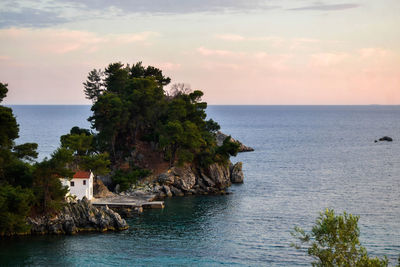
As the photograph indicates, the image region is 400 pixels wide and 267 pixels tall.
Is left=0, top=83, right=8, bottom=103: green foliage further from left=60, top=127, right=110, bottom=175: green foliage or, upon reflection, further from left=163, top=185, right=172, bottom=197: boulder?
left=163, top=185, right=172, bottom=197: boulder

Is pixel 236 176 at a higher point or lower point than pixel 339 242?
higher

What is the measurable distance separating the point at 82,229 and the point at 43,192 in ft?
23.4

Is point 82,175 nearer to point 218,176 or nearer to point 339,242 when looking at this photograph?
point 218,176

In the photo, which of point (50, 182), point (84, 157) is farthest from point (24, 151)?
point (84, 157)

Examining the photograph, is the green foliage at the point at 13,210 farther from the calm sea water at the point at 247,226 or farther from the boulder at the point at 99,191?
the boulder at the point at 99,191

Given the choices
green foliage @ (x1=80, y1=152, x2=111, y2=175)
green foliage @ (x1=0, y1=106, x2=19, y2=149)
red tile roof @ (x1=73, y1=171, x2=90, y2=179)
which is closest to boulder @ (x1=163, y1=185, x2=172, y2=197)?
green foliage @ (x1=80, y1=152, x2=111, y2=175)

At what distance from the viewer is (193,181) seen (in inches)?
3524

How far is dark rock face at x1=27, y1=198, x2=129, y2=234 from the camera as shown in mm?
59781

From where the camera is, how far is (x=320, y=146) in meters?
169

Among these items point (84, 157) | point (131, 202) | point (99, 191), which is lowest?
point (131, 202)

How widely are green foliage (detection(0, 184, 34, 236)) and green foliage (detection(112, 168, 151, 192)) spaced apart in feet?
85.2

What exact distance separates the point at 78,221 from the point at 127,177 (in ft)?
80.8

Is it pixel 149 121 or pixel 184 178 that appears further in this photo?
pixel 149 121

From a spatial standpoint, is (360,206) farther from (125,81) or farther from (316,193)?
(125,81)
